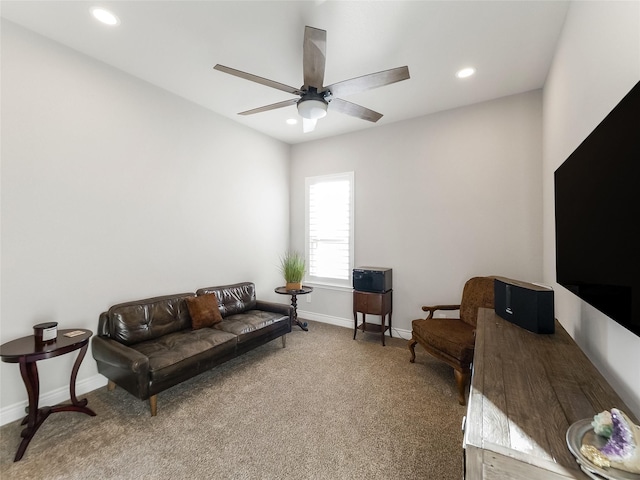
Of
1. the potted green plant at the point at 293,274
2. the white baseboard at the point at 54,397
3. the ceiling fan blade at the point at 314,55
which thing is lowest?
the white baseboard at the point at 54,397

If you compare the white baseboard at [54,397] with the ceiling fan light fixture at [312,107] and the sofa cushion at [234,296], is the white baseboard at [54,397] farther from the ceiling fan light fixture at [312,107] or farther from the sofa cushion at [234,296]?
the ceiling fan light fixture at [312,107]

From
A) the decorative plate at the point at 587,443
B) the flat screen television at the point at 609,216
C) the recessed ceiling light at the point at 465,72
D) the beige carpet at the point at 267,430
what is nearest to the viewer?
the decorative plate at the point at 587,443

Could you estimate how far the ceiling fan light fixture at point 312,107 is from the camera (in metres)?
2.38

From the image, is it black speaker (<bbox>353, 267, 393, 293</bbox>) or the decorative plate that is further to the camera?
black speaker (<bbox>353, 267, 393, 293</bbox>)

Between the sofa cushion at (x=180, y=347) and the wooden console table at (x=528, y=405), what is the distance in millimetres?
2234

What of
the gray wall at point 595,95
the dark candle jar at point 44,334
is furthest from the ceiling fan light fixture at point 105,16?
the gray wall at point 595,95

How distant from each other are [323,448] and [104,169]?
313 centimetres

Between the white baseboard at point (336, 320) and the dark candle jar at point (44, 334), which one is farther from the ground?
the dark candle jar at point (44, 334)

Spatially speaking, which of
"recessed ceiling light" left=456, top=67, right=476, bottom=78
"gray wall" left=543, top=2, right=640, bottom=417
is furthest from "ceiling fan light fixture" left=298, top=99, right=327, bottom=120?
"gray wall" left=543, top=2, right=640, bottom=417

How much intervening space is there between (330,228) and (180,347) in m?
2.82

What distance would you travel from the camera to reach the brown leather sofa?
7.45 feet

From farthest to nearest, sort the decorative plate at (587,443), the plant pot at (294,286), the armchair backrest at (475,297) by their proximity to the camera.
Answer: the plant pot at (294,286), the armchair backrest at (475,297), the decorative plate at (587,443)

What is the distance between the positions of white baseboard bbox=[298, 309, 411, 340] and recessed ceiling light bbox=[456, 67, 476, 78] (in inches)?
125

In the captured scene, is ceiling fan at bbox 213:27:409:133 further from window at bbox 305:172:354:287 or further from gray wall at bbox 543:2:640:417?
window at bbox 305:172:354:287
